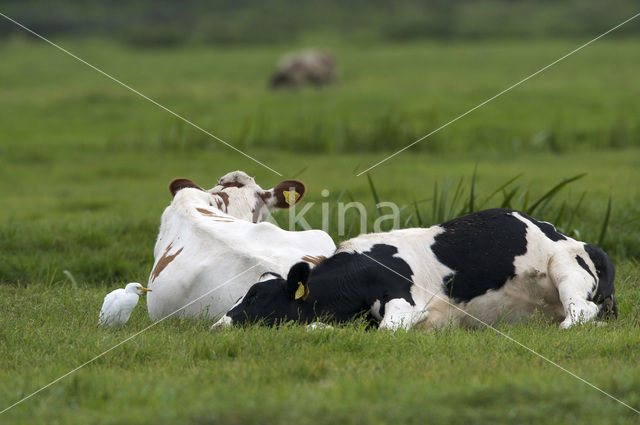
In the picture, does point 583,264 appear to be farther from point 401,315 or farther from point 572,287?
point 401,315

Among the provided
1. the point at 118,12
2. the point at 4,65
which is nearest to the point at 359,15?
the point at 118,12

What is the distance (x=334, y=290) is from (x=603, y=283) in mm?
1949

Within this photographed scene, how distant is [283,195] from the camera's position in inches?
306

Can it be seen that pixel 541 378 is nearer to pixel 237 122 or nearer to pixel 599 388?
pixel 599 388

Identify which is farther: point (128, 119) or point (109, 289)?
point (128, 119)

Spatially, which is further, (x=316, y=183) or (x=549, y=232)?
(x=316, y=183)

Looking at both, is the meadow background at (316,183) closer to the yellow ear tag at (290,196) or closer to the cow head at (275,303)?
the cow head at (275,303)

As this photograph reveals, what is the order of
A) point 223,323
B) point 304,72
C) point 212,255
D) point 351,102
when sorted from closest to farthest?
point 223,323, point 212,255, point 351,102, point 304,72

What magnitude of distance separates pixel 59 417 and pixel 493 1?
164ft

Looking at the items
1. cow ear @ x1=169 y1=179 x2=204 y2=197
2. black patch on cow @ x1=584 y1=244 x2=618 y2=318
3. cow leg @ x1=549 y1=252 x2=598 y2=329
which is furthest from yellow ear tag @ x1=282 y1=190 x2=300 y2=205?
black patch on cow @ x1=584 y1=244 x2=618 y2=318

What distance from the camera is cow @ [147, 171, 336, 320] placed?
6203mm

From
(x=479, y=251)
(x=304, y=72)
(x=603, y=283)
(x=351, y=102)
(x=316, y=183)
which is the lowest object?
(x=304, y=72)

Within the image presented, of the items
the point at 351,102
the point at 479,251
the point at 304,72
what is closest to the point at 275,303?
the point at 479,251

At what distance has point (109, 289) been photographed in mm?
7879
